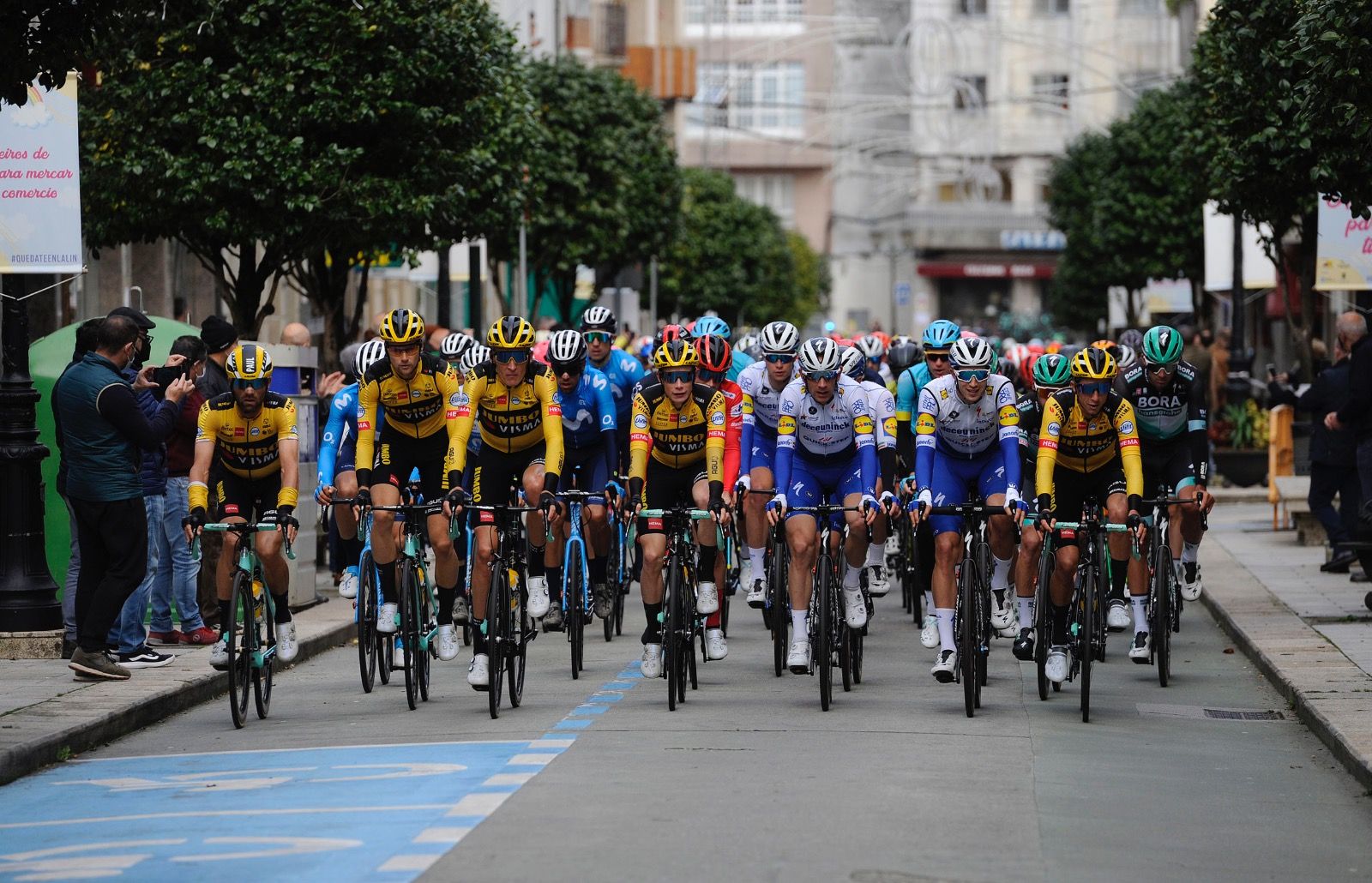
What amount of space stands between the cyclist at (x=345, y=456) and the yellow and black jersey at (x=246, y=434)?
0.34 metres

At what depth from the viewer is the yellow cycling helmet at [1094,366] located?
13.6m

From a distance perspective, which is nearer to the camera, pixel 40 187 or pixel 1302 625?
pixel 40 187

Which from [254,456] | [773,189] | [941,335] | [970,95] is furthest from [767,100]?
[254,456]

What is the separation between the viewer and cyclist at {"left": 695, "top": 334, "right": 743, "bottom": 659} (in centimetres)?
1379

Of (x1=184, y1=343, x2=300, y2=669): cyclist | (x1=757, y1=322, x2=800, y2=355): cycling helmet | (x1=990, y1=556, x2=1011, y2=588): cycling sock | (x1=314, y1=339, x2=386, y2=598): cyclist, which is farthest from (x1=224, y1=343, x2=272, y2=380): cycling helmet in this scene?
(x1=990, y1=556, x2=1011, y2=588): cycling sock

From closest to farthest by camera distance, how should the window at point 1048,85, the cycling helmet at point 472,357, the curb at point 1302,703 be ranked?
the curb at point 1302,703 < the cycling helmet at point 472,357 < the window at point 1048,85

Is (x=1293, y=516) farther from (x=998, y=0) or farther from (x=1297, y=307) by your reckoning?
(x=998, y=0)

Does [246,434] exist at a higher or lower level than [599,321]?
lower

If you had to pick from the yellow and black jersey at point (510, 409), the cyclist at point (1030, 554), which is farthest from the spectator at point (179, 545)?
the cyclist at point (1030, 554)

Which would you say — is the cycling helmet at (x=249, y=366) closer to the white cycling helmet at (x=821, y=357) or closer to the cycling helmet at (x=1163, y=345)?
the white cycling helmet at (x=821, y=357)

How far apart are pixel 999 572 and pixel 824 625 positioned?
6.78 ft

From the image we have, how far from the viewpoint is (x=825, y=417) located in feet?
45.0

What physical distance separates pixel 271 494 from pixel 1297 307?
1517 inches

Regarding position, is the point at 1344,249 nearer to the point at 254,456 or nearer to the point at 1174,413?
the point at 1174,413
